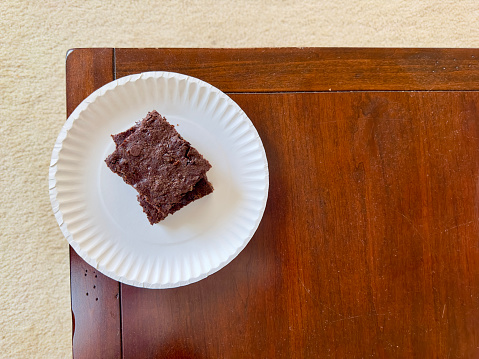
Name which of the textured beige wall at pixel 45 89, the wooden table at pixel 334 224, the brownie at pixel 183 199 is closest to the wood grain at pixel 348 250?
the wooden table at pixel 334 224

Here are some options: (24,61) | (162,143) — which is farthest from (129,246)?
(24,61)

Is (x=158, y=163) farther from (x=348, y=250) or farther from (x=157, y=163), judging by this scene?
(x=348, y=250)

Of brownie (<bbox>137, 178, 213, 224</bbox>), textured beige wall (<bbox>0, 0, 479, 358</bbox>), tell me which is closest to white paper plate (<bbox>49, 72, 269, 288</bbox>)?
brownie (<bbox>137, 178, 213, 224</bbox>)

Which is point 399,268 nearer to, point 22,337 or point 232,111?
point 232,111

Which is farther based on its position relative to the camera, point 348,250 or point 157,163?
point 348,250

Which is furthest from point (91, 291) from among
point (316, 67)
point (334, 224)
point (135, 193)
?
point (316, 67)

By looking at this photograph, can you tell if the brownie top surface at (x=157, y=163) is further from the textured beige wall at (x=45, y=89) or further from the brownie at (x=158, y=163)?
the textured beige wall at (x=45, y=89)

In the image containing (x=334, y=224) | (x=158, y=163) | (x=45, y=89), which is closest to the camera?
(x=158, y=163)
